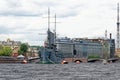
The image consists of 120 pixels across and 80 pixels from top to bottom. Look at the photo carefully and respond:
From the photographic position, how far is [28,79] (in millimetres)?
72250

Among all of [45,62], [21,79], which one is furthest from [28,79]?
[45,62]

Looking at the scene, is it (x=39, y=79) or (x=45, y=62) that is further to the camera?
(x=45, y=62)

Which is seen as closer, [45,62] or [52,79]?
[52,79]

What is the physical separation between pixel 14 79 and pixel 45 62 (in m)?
127

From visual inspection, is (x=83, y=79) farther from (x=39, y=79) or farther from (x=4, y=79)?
(x=4, y=79)

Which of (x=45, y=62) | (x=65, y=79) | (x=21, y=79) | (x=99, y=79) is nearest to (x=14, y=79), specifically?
(x=21, y=79)

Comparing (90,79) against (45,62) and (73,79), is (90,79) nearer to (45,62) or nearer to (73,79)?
(73,79)

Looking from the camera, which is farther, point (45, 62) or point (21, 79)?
point (45, 62)

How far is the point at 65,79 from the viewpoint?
2906 inches

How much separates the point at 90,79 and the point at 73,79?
259cm

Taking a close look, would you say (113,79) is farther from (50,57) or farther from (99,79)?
(50,57)

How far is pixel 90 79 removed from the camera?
245 ft

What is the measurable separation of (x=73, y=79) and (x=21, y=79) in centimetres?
691

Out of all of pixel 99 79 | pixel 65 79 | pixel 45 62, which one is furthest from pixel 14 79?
pixel 45 62
